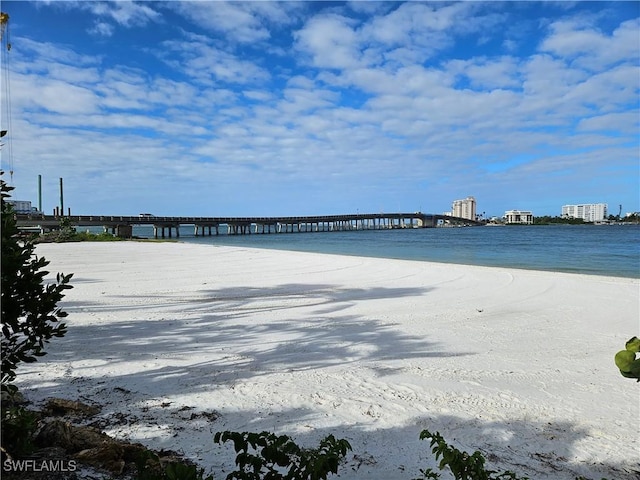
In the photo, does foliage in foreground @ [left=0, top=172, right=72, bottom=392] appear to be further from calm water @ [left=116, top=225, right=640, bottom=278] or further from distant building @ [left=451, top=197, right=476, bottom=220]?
distant building @ [left=451, top=197, right=476, bottom=220]

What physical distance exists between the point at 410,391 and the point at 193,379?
233 centimetres

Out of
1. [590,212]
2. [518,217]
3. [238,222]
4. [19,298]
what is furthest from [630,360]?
[590,212]

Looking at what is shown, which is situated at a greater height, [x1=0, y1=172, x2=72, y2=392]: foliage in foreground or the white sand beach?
[x1=0, y1=172, x2=72, y2=392]: foliage in foreground

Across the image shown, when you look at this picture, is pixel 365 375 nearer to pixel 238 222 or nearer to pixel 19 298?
pixel 19 298

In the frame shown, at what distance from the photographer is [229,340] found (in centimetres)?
613

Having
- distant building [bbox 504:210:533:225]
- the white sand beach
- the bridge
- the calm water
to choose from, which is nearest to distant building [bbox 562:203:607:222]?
distant building [bbox 504:210:533:225]

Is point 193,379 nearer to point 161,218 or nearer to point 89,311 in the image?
point 89,311

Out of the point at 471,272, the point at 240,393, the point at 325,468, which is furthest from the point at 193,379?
the point at 471,272

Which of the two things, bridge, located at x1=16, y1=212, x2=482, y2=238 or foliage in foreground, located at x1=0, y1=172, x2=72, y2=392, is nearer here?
foliage in foreground, located at x1=0, y1=172, x2=72, y2=392

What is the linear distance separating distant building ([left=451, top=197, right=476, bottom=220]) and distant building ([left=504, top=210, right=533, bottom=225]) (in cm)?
1867

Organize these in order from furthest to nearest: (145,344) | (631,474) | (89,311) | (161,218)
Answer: (161,218), (89,311), (145,344), (631,474)

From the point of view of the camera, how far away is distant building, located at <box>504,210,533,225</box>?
158150 millimetres

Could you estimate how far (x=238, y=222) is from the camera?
10156 centimetres

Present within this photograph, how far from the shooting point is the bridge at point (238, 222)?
5102cm
